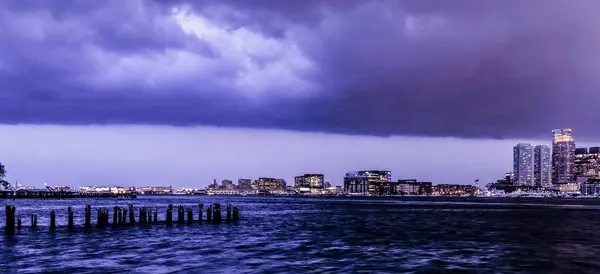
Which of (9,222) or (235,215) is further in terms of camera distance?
(235,215)

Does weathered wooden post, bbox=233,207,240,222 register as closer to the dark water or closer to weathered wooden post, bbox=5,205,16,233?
the dark water

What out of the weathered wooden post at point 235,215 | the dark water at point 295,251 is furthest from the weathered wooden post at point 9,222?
the weathered wooden post at point 235,215

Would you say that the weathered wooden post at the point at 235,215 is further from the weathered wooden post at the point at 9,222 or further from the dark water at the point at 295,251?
the weathered wooden post at the point at 9,222

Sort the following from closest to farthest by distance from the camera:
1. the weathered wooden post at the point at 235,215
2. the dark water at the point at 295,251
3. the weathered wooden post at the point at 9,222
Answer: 1. the dark water at the point at 295,251
2. the weathered wooden post at the point at 9,222
3. the weathered wooden post at the point at 235,215

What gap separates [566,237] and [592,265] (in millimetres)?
21890

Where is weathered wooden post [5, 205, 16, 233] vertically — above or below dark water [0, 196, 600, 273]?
above

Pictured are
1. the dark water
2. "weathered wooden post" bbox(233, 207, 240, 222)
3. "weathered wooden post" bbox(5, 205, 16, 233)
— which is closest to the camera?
the dark water

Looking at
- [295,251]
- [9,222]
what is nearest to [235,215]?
[9,222]

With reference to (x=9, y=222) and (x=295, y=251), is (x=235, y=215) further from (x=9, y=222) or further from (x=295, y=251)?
(x=295, y=251)

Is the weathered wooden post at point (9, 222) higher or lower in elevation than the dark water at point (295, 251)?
higher

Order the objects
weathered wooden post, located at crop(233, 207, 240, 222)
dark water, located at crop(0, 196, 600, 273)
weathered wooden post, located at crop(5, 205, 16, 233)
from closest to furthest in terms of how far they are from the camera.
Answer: dark water, located at crop(0, 196, 600, 273), weathered wooden post, located at crop(5, 205, 16, 233), weathered wooden post, located at crop(233, 207, 240, 222)

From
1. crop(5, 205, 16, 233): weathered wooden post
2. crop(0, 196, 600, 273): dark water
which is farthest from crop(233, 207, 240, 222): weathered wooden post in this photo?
crop(5, 205, 16, 233): weathered wooden post

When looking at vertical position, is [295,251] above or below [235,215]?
above

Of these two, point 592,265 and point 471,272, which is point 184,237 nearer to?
point 471,272
